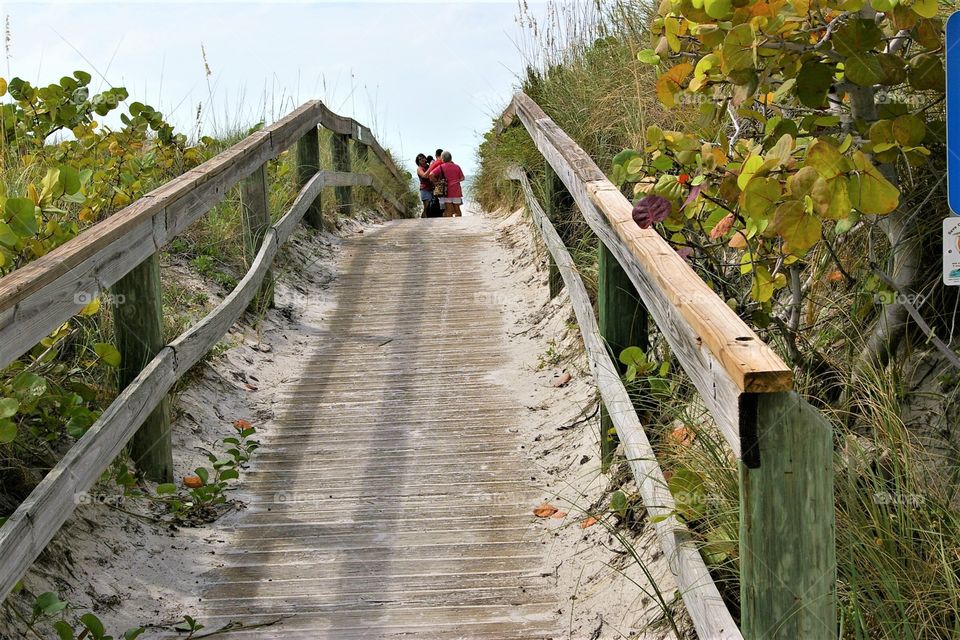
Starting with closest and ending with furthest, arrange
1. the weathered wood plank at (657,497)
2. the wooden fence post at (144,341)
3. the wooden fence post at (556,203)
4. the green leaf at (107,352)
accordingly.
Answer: the weathered wood plank at (657,497) < the green leaf at (107,352) < the wooden fence post at (144,341) < the wooden fence post at (556,203)

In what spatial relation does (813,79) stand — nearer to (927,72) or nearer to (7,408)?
(927,72)

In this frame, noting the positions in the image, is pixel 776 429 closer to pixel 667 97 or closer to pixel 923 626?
pixel 923 626

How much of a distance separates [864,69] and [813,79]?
0.18 meters

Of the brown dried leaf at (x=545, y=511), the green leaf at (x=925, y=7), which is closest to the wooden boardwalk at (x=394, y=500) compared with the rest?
the brown dried leaf at (x=545, y=511)

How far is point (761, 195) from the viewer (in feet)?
9.45

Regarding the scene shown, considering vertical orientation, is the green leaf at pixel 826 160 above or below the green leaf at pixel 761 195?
above

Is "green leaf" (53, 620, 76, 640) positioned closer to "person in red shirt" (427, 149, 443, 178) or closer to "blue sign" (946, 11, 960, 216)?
"blue sign" (946, 11, 960, 216)

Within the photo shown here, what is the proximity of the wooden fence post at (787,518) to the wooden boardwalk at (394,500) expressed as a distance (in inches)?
53.3

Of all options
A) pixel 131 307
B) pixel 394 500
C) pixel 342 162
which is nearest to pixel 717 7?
pixel 394 500

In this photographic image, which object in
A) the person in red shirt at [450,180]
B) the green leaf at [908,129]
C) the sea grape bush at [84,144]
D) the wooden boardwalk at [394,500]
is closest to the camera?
the green leaf at [908,129]

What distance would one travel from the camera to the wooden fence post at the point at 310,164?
9.12 metres

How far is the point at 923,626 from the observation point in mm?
2408

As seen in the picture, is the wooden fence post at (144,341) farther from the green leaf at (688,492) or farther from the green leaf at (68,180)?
the green leaf at (688,492)

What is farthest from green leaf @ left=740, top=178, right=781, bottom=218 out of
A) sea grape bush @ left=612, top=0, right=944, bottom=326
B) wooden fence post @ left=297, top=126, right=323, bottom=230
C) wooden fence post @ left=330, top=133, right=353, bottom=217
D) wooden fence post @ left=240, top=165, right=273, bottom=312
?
wooden fence post @ left=330, top=133, right=353, bottom=217
